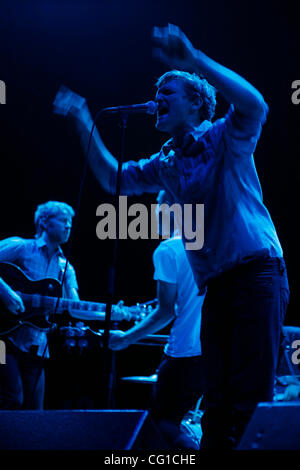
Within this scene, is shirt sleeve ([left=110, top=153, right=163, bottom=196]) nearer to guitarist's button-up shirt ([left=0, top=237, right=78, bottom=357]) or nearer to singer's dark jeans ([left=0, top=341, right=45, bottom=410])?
singer's dark jeans ([left=0, top=341, right=45, bottom=410])

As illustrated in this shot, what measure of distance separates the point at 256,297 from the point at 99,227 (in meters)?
4.35

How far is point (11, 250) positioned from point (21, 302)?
1.56 ft

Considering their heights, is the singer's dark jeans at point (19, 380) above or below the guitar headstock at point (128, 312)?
below

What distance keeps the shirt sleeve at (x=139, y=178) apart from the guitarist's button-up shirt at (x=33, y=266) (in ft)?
6.79

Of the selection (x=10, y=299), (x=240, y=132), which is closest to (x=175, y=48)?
(x=240, y=132)

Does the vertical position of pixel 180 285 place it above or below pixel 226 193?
below

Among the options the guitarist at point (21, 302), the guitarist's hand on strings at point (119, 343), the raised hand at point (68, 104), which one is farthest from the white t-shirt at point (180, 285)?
the guitarist at point (21, 302)

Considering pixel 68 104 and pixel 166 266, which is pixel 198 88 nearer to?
pixel 68 104

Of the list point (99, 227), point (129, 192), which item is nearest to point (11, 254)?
point (99, 227)

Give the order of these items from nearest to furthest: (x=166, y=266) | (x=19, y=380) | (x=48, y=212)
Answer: (x=166, y=266) < (x=19, y=380) < (x=48, y=212)

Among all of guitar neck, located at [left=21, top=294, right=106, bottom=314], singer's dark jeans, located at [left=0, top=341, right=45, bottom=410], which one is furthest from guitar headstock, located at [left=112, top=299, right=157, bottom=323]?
singer's dark jeans, located at [left=0, top=341, right=45, bottom=410]

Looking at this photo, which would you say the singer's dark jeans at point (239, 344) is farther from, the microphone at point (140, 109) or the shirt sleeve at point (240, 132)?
the microphone at point (140, 109)

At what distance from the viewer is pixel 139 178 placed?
2445 millimetres

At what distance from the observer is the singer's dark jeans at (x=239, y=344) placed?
5.53ft
